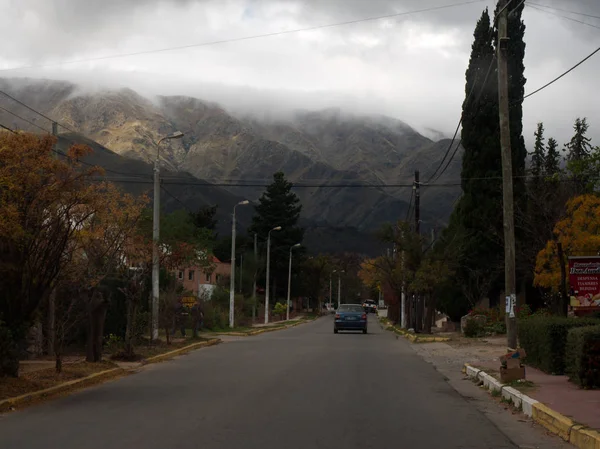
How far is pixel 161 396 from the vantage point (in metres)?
15.2

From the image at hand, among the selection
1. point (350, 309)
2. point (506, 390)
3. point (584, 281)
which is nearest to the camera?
point (506, 390)

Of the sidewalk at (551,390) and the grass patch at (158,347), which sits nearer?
the sidewalk at (551,390)

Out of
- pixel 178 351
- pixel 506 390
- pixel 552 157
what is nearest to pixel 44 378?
pixel 506 390

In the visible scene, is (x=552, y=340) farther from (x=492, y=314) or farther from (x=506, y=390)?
(x=492, y=314)

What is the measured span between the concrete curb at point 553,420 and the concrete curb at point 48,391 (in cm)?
839

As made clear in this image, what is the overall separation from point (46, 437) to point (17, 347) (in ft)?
17.4

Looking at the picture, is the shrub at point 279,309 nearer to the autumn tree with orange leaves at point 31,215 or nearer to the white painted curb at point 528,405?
the autumn tree with orange leaves at point 31,215

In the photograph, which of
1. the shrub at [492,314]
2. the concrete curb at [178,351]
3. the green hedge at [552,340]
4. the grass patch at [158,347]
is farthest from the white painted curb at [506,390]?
the shrub at [492,314]

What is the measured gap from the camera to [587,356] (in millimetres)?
14906

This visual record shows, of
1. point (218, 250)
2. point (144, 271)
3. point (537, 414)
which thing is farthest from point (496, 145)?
point (218, 250)

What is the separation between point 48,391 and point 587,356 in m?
9.86

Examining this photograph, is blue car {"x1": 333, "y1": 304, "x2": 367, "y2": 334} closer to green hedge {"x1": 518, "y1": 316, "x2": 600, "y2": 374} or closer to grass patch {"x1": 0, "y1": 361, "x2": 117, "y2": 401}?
green hedge {"x1": 518, "y1": 316, "x2": 600, "y2": 374}

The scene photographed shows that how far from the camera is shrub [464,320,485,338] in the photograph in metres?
40.5

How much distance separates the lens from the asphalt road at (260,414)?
33.9 ft
